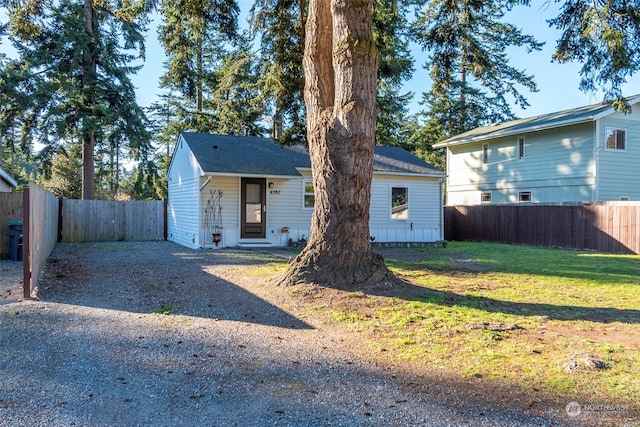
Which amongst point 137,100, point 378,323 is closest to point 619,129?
point 378,323

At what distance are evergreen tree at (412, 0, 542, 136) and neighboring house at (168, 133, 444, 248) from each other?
3981 millimetres

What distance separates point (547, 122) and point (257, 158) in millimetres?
12551

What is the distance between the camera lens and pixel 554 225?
664 inches

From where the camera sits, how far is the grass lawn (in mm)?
3902

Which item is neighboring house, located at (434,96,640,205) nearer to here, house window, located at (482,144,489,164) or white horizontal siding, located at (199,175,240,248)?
house window, located at (482,144,489,164)

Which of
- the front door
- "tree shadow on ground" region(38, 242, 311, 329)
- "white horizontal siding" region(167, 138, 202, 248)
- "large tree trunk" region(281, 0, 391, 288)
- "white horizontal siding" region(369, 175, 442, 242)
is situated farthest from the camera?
"white horizontal siding" region(369, 175, 442, 242)

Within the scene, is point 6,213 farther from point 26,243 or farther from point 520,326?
point 520,326

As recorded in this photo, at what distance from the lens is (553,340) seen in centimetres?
483

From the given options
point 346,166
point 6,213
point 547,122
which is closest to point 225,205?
point 6,213

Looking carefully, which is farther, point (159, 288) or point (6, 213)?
point (6, 213)

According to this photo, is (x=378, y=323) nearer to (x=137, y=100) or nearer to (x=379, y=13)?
(x=379, y=13)

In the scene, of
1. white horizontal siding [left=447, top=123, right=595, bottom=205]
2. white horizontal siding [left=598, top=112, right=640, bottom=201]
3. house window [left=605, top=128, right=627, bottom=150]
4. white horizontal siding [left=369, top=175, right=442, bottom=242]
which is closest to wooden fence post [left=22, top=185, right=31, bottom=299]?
white horizontal siding [left=369, top=175, right=442, bottom=242]

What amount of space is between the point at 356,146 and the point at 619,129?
52.2ft

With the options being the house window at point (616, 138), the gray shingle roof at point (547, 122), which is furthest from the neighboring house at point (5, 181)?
the house window at point (616, 138)
